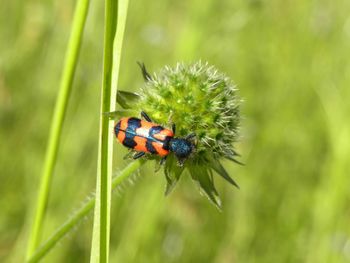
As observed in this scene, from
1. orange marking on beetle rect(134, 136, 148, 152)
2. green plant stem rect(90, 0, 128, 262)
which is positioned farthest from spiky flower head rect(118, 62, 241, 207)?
green plant stem rect(90, 0, 128, 262)

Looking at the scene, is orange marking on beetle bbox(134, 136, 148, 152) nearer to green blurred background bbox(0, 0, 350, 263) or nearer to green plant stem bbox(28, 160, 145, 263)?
green plant stem bbox(28, 160, 145, 263)

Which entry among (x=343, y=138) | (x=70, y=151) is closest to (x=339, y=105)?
(x=343, y=138)

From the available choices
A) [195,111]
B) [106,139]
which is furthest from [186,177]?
[106,139]

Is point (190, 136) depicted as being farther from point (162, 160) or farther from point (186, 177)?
point (186, 177)

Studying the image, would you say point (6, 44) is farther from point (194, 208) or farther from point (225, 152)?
point (225, 152)

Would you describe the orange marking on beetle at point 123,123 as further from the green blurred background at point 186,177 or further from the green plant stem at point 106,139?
the green blurred background at point 186,177

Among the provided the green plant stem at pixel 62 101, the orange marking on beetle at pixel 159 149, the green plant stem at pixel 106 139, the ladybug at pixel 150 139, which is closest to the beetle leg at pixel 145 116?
the ladybug at pixel 150 139

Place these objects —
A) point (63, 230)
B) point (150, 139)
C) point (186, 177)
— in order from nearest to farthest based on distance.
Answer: point (63, 230), point (150, 139), point (186, 177)
